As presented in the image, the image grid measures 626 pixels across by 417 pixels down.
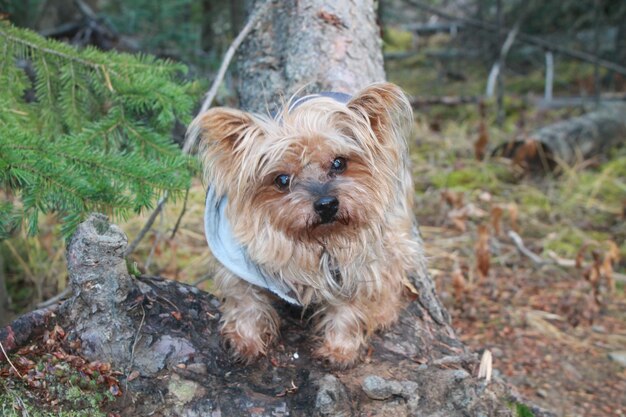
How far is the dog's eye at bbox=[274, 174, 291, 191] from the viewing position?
9.00 feet

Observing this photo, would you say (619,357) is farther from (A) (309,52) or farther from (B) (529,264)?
(A) (309,52)

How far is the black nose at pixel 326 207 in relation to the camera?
262cm

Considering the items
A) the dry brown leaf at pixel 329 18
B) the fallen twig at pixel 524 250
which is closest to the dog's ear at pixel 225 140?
the dry brown leaf at pixel 329 18

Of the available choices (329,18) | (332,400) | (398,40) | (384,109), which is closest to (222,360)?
(332,400)

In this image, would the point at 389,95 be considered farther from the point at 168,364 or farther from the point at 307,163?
the point at 168,364

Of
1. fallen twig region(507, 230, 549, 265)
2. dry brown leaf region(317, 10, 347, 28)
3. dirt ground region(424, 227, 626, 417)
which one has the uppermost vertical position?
dry brown leaf region(317, 10, 347, 28)

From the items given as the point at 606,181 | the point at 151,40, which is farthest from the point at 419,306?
the point at 151,40

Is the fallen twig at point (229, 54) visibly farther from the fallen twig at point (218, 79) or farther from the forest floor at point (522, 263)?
the forest floor at point (522, 263)

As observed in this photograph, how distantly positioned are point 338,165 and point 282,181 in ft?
0.84

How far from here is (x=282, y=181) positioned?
9.04 ft

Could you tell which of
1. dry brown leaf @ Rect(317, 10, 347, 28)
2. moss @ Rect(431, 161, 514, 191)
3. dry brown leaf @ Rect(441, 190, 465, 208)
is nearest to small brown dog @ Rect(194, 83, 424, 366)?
dry brown leaf @ Rect(317, 10, 347, 28)

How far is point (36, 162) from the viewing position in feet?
8.16

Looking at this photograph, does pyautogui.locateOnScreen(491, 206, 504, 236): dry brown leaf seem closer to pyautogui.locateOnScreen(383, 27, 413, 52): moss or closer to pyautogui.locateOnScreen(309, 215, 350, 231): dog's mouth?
pyautogui.locateOnScreen(309, 215, 350, 231): dog's mouth

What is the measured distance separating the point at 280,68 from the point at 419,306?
1.63m
